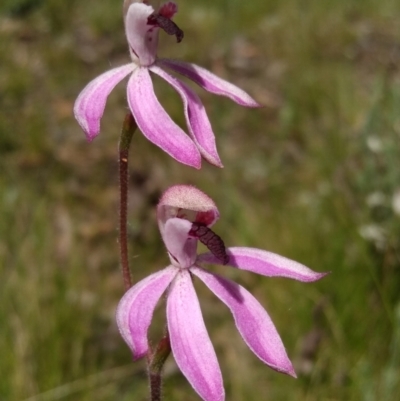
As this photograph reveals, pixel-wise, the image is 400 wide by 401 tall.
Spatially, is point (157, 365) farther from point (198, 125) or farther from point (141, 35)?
point (141, 35)

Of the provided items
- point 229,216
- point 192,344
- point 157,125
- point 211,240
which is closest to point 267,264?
point 211,240

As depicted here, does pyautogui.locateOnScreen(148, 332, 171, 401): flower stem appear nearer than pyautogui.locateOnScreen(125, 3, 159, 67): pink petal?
Yes

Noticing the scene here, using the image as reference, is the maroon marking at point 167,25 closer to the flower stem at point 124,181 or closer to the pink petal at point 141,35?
the pink petal at point 141,35

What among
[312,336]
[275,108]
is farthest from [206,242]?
[275,108]

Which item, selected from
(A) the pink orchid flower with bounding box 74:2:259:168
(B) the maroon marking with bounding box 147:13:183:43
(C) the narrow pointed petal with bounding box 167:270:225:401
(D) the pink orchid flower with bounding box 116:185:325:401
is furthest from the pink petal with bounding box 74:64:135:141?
(C) the narrow pointed petal with bounding box 167:270:225:401

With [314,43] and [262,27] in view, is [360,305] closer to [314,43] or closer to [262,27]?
[314,43]

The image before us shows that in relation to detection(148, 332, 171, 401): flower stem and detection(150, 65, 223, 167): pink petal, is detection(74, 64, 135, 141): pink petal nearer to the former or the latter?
detection(150, 65, 223, 167): pink petal
